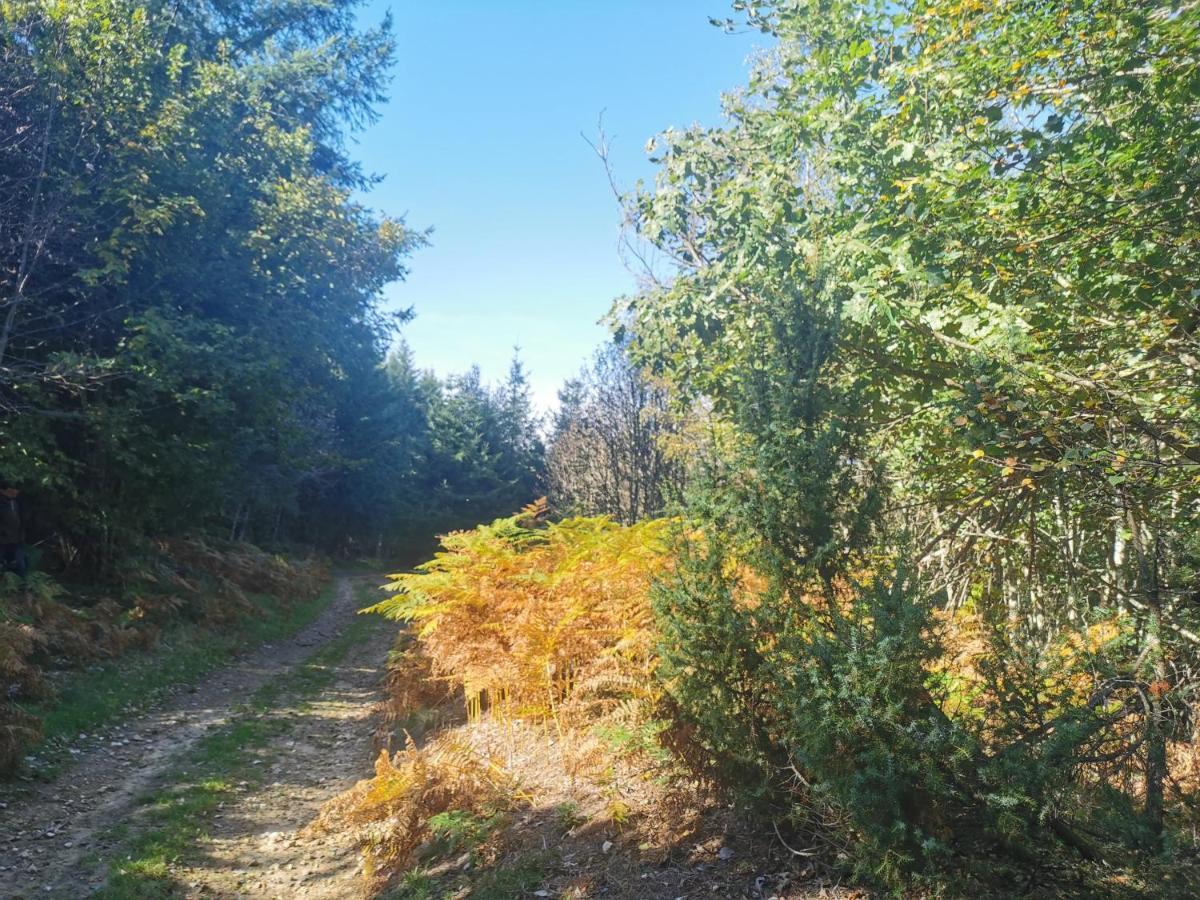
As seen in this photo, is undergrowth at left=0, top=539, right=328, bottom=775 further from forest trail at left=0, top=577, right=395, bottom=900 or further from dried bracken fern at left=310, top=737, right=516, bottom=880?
dried bracken fern at left=310, top=737, right=516, bottom=880

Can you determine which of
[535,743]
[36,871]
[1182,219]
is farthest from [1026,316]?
[36,871]

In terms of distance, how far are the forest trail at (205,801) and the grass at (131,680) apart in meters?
0.31

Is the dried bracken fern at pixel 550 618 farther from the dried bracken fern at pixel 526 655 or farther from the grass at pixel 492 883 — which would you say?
the grass at pixel 492 883

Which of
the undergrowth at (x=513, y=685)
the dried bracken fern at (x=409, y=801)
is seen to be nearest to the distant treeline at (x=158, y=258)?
the undergrowth at (x=513, y=685)

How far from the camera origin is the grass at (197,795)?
576 cm

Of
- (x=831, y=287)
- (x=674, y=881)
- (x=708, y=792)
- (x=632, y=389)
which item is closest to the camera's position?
(x=674, y=881)

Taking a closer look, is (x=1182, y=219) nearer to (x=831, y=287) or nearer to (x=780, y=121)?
(x=831, y=287)

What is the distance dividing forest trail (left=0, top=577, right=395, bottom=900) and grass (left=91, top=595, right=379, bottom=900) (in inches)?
0.6

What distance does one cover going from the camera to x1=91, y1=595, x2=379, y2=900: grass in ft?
18.9

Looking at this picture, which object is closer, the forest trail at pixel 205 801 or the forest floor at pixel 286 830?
the forest floor at pixel 286 830

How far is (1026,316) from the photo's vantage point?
5.54m

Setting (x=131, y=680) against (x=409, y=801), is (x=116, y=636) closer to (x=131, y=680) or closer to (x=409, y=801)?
(x=131, y=680)

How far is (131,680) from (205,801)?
4.68 m

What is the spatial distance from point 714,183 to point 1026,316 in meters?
4.90
